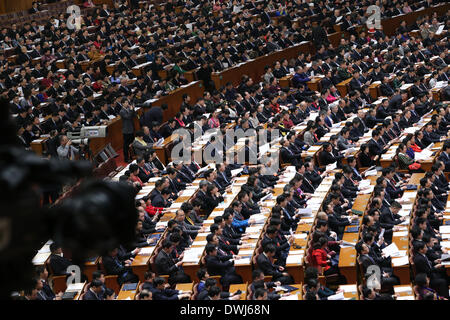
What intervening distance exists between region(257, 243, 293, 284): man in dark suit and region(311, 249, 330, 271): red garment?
0.50 metres

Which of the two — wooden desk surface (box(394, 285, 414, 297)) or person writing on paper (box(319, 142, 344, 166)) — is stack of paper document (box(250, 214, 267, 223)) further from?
person writing on paper (box(319, 142, 344, 166))

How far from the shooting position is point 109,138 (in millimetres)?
16125

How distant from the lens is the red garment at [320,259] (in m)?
10.7

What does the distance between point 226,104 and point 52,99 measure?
4.19 meters

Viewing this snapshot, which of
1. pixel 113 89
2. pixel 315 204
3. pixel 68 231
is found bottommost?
pixel 315 204

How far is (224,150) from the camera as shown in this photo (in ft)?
51.3

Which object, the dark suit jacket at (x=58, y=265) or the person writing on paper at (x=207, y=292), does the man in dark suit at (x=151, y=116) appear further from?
the person writing on paper at (x=207, y=292)

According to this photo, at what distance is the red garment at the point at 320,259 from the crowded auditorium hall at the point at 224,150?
2 centimetres

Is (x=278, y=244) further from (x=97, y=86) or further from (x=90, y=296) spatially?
(x=97, y=86)

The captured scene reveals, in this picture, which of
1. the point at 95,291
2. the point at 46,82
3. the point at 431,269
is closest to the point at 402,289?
the point at 431,269

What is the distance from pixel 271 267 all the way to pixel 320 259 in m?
0.76

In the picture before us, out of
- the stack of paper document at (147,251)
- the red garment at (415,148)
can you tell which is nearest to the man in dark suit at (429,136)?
the red garment at (415,148)
